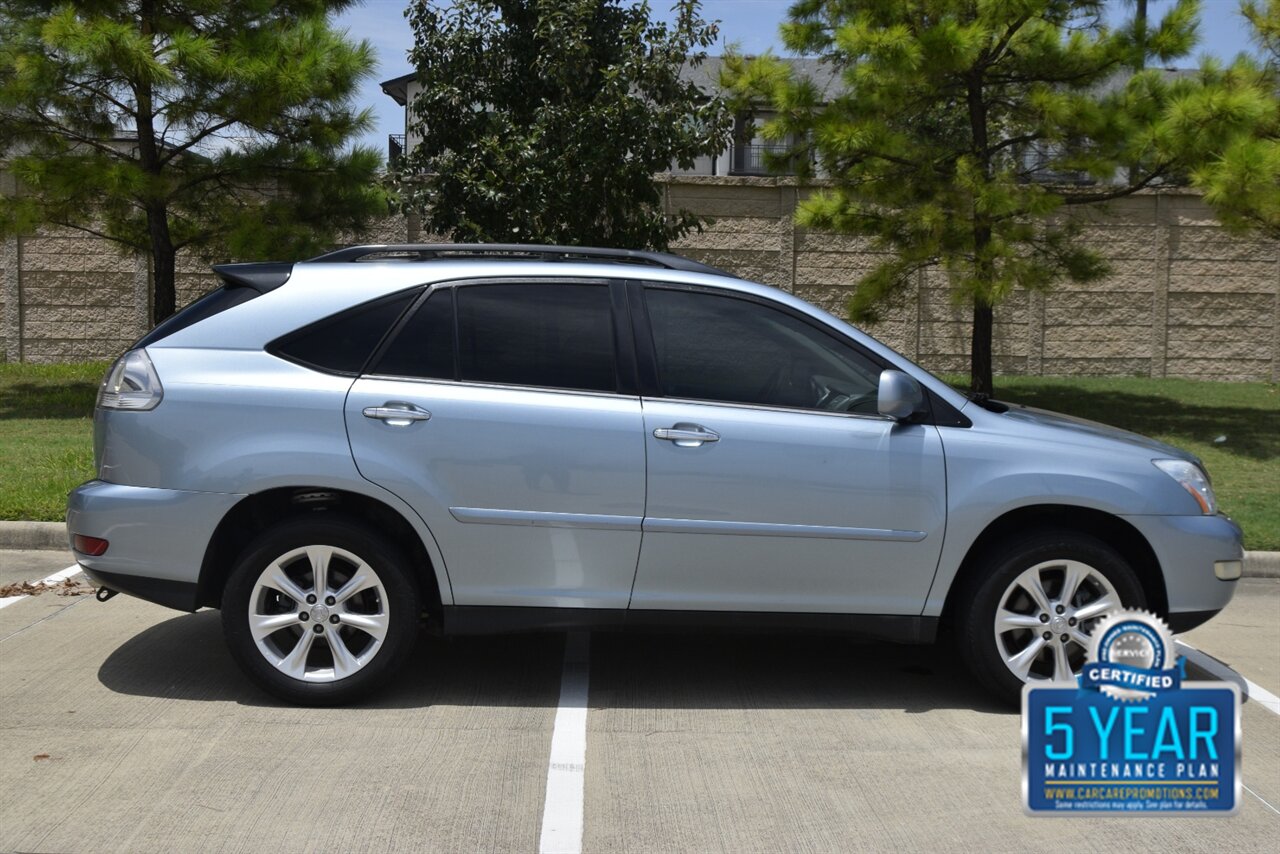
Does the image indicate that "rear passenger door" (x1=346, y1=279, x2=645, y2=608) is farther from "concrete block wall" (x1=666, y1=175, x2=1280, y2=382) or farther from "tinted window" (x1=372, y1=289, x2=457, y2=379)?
"concrete block wall" (x1=666, y1=175, x2=1280, y2=382)

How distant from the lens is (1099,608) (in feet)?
17.3

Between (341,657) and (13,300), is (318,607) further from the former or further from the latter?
(13,300)

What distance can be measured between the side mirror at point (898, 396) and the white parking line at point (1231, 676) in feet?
6.47

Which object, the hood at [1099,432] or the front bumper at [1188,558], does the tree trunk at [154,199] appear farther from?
the front bumper at [1188,558]

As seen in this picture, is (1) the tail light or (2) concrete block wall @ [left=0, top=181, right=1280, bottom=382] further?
(2) concrete block wall @ [left=0, top=181, right=1280, bottom=382]

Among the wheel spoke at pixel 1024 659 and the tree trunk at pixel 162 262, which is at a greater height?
the tree trunk at pixel 162 262

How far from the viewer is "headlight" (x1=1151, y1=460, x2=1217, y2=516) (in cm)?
541

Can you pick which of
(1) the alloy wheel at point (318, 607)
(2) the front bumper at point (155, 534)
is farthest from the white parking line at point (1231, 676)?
(2) the front bumper at point (155, 534)

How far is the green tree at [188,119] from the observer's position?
44.7 feet

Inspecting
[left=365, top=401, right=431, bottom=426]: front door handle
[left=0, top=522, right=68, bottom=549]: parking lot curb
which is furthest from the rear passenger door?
[left=0, top=522, right=68, bottom=549]: parking lot curb

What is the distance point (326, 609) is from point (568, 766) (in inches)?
46.2

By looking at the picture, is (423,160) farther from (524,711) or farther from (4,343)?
(524,711)

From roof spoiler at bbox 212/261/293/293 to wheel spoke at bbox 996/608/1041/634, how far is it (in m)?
3.11

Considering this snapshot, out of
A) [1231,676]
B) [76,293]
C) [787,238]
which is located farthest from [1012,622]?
[76,293]
